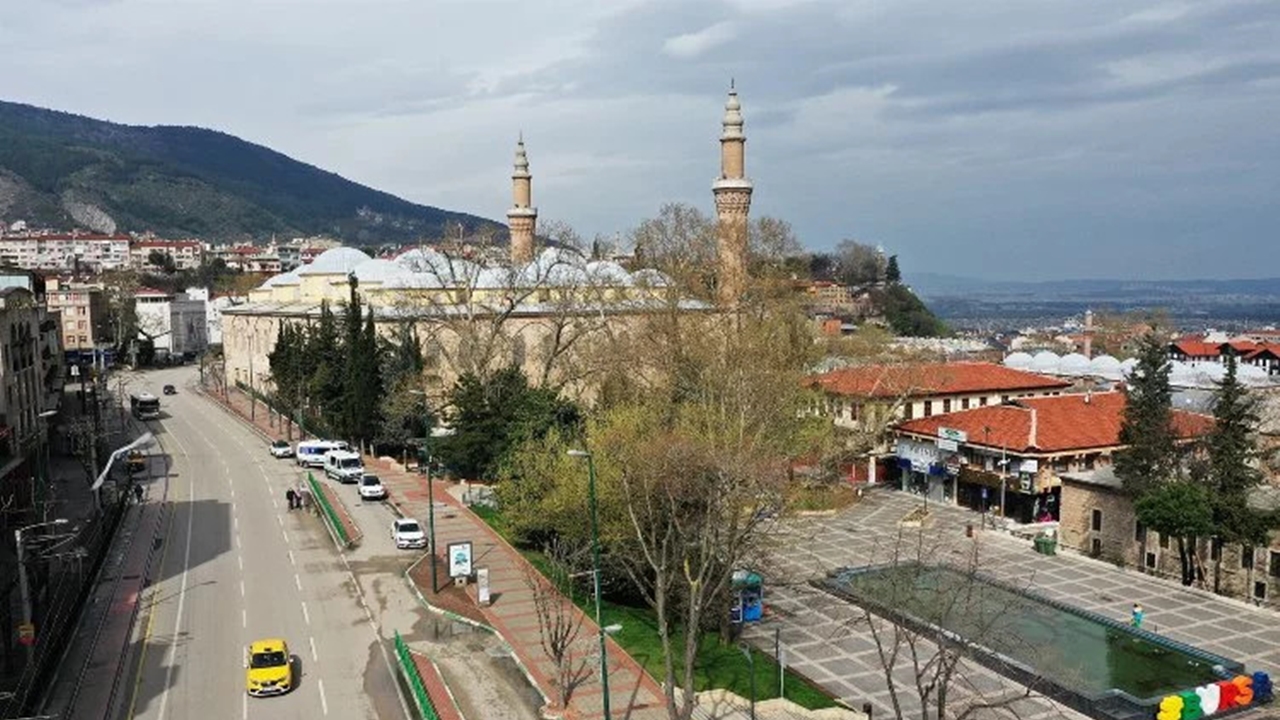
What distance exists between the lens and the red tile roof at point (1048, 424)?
137ft

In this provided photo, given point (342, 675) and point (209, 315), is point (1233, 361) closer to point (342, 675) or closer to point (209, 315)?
point (342, 675)

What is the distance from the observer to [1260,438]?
4125 centimetres

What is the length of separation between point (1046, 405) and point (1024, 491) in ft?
20.5

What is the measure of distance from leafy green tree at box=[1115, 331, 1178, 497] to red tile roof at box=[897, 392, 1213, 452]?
16.8ft

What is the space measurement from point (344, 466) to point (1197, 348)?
84.5m

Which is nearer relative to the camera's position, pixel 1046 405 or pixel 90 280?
pixel 1046 405

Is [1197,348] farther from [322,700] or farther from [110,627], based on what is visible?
[110,627]

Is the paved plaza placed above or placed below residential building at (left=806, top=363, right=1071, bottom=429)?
below

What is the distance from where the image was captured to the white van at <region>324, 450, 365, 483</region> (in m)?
44.0

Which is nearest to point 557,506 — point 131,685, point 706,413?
point 706,413

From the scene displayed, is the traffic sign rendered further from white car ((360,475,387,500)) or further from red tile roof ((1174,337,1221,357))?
red tile roof ((1174,337,1221,357))

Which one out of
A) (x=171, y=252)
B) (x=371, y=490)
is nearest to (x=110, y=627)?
(x=371, y=490)

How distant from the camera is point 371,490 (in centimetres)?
4000

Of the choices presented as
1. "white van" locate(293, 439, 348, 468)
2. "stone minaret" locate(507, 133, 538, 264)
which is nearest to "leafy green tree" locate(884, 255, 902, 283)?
"stone minaret" locate(507, 133, 538, 264)
